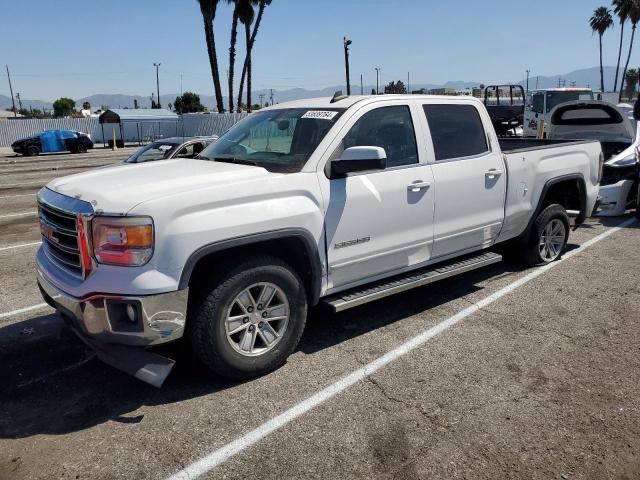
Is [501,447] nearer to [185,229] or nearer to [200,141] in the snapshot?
[185,229]

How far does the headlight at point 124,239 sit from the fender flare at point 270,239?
25 centimetres

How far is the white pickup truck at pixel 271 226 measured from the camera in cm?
325

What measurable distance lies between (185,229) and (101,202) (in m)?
0.54

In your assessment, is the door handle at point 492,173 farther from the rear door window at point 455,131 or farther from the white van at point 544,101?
the white van at point 544,101

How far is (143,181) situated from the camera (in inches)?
143

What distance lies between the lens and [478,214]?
5160mm

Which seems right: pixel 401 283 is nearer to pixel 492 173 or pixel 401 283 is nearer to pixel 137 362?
pixel 492 173

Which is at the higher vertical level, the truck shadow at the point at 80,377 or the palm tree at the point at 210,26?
the palm tree at the point at 210,26

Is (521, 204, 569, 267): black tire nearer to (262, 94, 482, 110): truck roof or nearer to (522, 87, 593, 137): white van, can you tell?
(262, 94, 482, 110): truck roof

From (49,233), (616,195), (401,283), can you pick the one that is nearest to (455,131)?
(401,283)

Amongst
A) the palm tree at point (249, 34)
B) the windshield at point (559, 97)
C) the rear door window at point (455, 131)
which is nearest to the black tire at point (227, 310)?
the rear door window at point (455, 131)

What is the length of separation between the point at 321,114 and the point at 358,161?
2.46 feet

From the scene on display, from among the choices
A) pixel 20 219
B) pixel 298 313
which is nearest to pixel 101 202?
pixel 298 313

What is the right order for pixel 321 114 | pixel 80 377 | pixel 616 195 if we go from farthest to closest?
pixel 616 195 → pixel 321 114 → pixel 80 377
